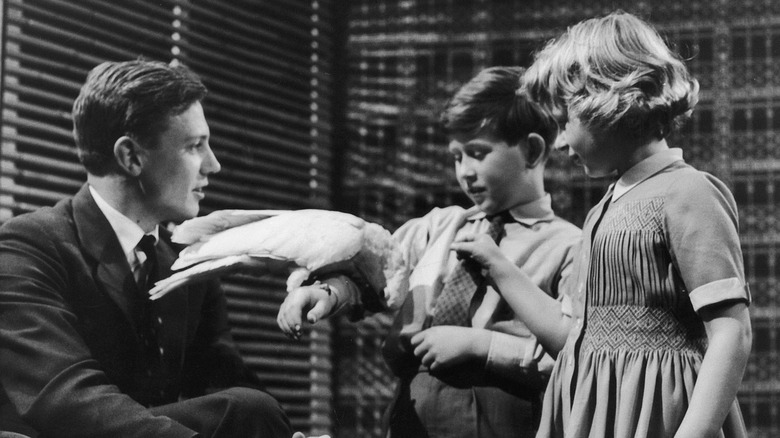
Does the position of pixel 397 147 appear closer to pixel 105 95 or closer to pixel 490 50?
pixel 490 50

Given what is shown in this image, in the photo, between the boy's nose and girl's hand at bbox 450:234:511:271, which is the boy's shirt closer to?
girl's hand at bbox 450:234:511:271

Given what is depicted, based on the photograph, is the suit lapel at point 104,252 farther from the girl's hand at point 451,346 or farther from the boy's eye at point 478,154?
the boy's eye at point 478,154

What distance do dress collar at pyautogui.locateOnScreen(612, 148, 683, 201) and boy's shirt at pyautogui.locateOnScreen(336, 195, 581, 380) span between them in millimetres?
286

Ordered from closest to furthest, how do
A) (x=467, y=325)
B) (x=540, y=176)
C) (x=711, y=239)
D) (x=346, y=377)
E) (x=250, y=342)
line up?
(x=711, y=239) → (x=467, y=325) → (x=540, y=176) → (x=250, y=342) → (x=346, y=377)

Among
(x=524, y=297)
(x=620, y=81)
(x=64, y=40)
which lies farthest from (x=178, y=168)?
(x=620, y=81)

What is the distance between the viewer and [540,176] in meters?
1.74

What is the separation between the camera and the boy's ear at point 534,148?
1.72 m

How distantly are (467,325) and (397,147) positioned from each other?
2.82ft

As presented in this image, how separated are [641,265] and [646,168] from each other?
0.15 meters

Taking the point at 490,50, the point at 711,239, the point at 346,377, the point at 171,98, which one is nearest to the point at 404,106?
the point at 490,50

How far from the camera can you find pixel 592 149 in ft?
4.51

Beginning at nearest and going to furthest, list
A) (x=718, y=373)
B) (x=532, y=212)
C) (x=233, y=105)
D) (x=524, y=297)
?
(x=718, y=373)
(x=524, y=297)
(x=532, y=212)
(x=233, y=105)

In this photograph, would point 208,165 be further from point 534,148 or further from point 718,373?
point 718,373

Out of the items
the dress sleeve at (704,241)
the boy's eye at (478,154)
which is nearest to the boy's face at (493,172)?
the boy's eye at (478,154)
